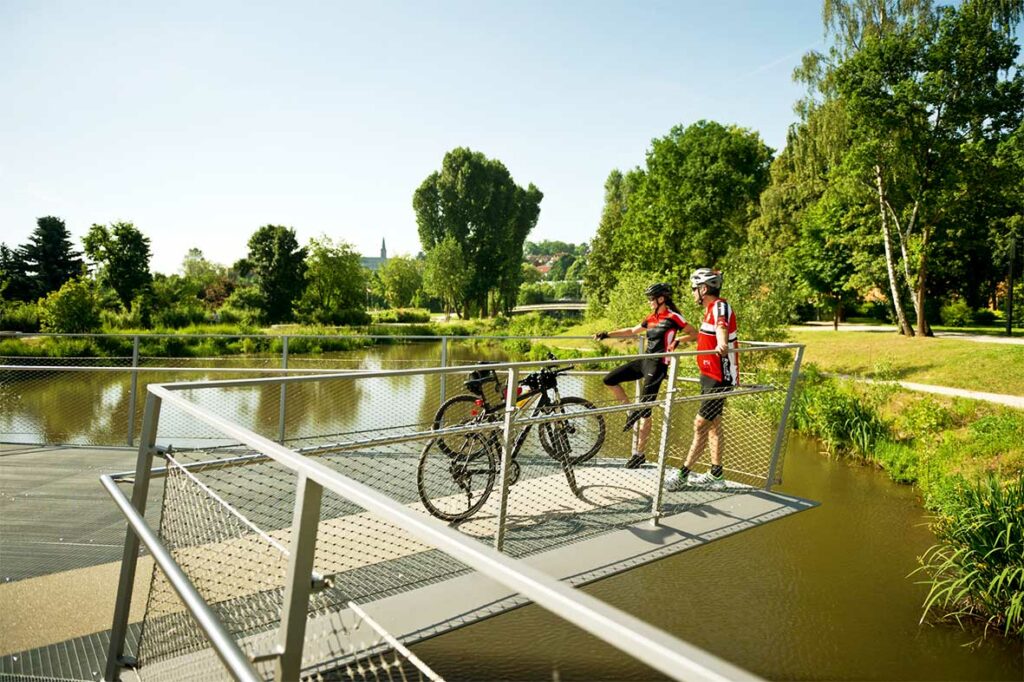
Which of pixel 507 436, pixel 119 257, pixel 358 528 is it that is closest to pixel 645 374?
pixel 507 436

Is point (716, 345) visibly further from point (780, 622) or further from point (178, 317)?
point (178, 317)

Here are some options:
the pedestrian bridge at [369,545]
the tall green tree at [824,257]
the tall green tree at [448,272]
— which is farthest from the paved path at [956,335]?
the tall green tree at [448,272]

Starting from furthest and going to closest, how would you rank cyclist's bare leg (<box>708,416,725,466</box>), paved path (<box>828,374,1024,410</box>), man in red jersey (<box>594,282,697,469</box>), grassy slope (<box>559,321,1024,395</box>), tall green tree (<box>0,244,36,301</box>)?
tall green tree (<box>0,244,36,301</box>) < grassy slope (<box>559,321,1024,395</box>) < paved path (<box>828,374,1024,410</box>) < man in red jersey (<box>594,282,697,469</box>) < cyclist's bare leg (<box>708,416,725,466</box>)

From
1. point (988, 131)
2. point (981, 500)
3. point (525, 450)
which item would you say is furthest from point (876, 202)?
point (525, 450)

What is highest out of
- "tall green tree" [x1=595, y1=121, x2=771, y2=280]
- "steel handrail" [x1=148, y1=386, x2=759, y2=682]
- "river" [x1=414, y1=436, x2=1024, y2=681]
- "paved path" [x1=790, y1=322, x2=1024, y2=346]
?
"tall green tree" [x1=595, y1=121, x2=771, y2=280]

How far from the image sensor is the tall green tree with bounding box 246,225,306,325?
145 ft

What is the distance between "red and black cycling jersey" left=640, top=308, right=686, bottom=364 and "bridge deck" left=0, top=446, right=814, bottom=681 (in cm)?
120

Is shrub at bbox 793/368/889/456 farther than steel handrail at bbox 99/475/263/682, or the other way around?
shrub at bbox 793/368/889/456

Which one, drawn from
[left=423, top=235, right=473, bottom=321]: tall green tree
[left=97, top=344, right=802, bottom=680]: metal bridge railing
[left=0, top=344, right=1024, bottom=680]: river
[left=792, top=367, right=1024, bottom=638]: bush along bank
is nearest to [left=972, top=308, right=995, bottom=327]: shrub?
[left=792, top=367, right=1024, bottom=638]: bush along bank

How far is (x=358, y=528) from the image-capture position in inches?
197

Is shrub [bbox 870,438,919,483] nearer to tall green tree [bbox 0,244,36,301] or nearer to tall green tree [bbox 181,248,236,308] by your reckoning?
tall green tree [bbox 181,248,236,308]

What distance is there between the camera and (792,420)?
14.3 meters

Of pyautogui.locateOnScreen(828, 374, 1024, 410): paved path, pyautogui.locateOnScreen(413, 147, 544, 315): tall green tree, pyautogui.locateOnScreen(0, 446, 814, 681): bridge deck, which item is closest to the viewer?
pyautogui.locateOnScreen(0, 446, 814, 681): bridge deck

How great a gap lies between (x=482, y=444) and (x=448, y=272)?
156ft
